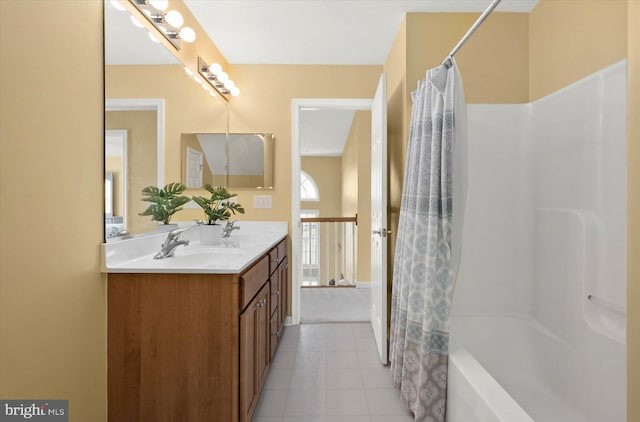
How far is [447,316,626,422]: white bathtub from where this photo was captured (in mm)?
1363

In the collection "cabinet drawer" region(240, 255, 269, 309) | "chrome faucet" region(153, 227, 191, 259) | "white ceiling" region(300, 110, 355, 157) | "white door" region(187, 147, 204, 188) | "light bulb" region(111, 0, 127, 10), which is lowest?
"cabinet drawer" region(240, 255, 269, 309)

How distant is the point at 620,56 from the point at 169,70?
248 cm

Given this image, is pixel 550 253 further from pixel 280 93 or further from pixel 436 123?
pixel 280 93

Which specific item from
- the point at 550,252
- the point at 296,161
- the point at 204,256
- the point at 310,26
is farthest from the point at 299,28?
the point at 550,252

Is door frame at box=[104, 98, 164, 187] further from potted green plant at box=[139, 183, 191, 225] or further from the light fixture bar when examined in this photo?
the light fixture bar

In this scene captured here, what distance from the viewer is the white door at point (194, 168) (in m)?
2.40

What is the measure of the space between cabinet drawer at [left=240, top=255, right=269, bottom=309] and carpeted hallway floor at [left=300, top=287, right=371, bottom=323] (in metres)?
1.40

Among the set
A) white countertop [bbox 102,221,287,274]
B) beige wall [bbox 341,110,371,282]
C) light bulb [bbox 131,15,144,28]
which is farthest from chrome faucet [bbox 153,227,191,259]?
beige wall [bbox 341,110,371,282]

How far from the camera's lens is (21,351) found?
1.02 meters

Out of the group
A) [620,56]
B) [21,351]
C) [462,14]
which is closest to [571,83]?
[620,56]

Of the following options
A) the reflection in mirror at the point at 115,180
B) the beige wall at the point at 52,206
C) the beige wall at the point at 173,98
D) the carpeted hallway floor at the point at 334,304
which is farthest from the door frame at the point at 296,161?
the beige wall at the point at 52,206

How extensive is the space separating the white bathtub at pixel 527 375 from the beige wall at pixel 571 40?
1.45 metres

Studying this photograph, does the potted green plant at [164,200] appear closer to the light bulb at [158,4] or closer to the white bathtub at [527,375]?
the light bulb at [158,4]

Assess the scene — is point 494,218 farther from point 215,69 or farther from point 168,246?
point 215,69
